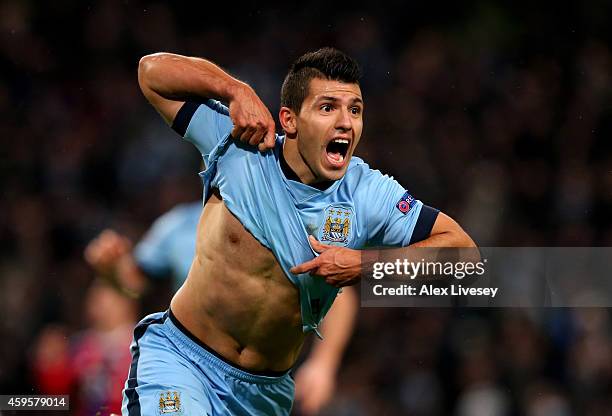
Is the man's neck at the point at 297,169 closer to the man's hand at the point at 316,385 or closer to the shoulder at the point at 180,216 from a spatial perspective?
the man's hand at the point at 316,385

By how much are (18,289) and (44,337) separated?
1078 mm

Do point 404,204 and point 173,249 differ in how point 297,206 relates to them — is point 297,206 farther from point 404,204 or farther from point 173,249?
point 173,249

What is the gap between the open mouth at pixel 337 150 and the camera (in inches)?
177

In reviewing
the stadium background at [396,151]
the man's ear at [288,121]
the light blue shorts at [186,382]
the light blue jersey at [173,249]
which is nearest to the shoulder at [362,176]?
the man's ear at [288,121]

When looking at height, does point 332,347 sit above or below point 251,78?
below

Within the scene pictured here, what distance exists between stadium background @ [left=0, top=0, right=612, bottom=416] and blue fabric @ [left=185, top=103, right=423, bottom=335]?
4239mm

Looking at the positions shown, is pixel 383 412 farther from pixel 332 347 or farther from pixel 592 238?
pixel 332 347

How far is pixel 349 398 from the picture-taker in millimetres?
8836

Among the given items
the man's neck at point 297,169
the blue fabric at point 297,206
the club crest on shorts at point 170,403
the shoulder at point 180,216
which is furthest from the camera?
the shoulder at point 180,216

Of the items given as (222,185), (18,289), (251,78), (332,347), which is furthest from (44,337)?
(222,185)

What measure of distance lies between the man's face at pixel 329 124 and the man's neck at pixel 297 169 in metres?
0.05

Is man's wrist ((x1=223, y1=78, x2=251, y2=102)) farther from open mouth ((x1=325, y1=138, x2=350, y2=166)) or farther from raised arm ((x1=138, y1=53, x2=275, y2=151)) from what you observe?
open mouth ((x1=325, y1=138, x2=350, y2=166))

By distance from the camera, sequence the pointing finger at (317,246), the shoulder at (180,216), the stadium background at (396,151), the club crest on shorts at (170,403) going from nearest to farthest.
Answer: the club crest on shorts at (170,403) → the pointing finger at (317,246) → the shoulder at (180,216) → the stadium background at (396,151)

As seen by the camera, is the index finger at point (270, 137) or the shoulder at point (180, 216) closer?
the index finger at point (270, 137)
